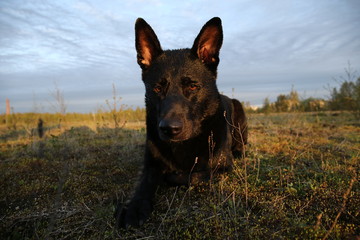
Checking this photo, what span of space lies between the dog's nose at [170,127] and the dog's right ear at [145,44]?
120 centimetres

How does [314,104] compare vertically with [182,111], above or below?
above

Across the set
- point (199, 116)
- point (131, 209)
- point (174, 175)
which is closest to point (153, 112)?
point (199, 116)

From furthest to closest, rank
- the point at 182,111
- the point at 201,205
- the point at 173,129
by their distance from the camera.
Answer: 1. the point at 182,111
2. the point at 173,129
3. the point at 201,205

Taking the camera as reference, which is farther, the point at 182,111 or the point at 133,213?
the point at 182,111

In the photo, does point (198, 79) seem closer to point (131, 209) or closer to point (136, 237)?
point (131, 209)

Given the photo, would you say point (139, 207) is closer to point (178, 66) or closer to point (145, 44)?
point (178, 66)

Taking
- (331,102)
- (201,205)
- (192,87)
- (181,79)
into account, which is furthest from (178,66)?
(331,102)

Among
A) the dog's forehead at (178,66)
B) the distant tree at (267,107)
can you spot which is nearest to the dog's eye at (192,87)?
the dog's forehead at (178,66)

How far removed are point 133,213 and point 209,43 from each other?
84.5 inches

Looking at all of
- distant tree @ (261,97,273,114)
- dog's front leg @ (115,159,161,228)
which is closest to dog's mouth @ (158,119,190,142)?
dog's front leg @ (115,159,161,228)

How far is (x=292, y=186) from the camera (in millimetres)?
2150

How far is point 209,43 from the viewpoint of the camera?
2.77m

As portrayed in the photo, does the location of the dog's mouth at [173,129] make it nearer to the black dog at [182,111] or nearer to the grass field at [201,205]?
the black dog at [182,111]

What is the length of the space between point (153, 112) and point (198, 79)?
663 mm
